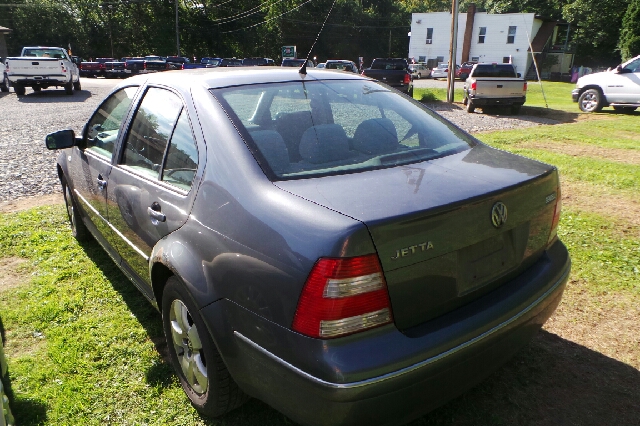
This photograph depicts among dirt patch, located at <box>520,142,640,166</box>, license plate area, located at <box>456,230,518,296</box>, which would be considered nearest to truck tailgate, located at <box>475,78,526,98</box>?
dirt patch, located at <box>520,142,640,166</box>

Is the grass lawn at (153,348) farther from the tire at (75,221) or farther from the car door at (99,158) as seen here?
the car door at (99,158)

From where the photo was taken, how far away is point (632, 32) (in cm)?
4325

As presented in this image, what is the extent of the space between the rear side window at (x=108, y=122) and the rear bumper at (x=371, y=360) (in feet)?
6.02

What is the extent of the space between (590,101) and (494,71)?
10.9ft

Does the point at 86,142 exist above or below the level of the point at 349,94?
below

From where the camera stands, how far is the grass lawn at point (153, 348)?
2.61 m

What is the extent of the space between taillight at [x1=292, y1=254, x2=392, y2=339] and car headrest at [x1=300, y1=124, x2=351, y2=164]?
77 centimetres

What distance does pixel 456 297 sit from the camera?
2098 mm

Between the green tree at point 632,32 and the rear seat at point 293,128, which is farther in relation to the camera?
the green tree at point 632,32

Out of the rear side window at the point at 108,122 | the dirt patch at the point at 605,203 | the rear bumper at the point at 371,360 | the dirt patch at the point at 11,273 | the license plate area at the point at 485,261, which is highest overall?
the rear side window at the point at 108,122

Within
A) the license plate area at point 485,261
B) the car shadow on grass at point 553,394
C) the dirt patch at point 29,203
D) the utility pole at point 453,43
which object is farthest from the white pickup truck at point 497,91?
the license plate area at point 485,261

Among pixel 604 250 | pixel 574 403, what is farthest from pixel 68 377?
pixel 604 250

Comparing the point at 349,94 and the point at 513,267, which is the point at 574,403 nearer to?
the point at 513,267

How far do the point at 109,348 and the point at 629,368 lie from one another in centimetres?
321
